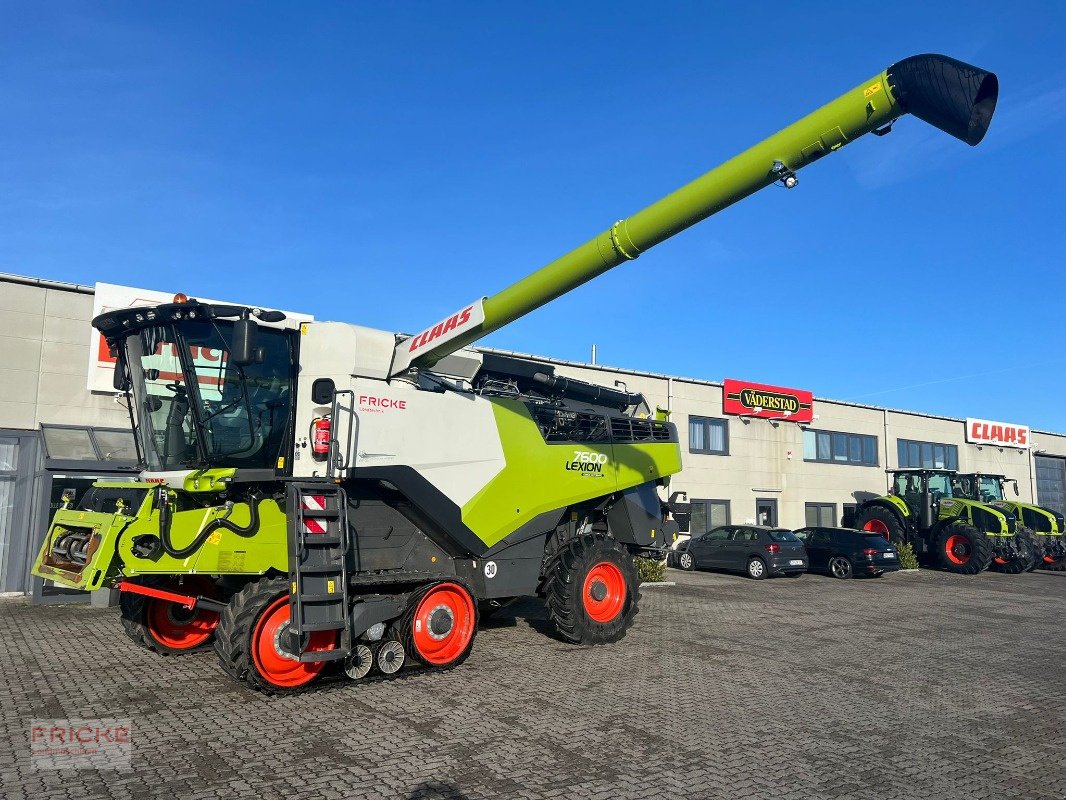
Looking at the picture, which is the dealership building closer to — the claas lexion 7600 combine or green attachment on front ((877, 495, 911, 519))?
the claas lexion 7600 combine

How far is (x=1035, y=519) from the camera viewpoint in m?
25.4

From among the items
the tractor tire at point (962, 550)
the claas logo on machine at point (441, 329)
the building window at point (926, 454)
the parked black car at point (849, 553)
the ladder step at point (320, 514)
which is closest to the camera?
the ladder step at point (320, 514)

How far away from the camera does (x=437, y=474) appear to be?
816 centimetres

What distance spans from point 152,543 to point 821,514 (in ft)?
80.4

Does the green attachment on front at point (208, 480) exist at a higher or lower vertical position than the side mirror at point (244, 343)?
lower

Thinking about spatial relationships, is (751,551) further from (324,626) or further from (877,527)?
(324,626)

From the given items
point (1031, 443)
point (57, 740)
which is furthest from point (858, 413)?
point (57, 740)

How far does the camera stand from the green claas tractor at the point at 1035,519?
80.5 feet

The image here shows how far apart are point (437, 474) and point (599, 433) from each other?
3042 millimetres

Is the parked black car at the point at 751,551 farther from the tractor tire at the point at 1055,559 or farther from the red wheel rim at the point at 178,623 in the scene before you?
the red wheel rim at the point at 178,623

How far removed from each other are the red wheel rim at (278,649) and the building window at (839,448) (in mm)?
22615

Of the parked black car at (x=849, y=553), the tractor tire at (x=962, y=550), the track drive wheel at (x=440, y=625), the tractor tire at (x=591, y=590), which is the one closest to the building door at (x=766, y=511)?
the parked black car at (x=849, y=553)

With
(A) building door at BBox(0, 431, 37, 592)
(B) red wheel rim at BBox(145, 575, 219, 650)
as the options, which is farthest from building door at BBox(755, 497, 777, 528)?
(A) building door at BBox(0, 431, 37, 592)

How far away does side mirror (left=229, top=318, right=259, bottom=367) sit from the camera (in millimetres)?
6938
